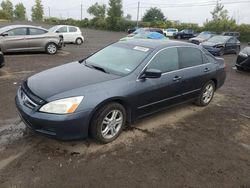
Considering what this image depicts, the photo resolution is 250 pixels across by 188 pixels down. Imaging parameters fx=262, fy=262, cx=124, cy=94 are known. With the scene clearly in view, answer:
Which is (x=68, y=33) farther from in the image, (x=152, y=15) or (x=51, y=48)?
(x=152, y=15)

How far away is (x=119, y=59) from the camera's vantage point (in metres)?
4.77

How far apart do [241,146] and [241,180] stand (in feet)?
3.46

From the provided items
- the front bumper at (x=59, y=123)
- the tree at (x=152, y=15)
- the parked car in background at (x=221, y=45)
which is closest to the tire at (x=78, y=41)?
the parked car in background at (x=221, y=45)

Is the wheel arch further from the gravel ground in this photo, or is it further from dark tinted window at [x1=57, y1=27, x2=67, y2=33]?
dark tinted window at [x1=57, y1=27, x2=67, y2=33]

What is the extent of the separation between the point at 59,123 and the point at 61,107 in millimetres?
218

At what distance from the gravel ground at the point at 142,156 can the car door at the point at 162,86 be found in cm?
43

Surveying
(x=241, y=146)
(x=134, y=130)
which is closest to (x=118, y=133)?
(x=134, y=130)

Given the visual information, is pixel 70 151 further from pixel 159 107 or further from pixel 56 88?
pixel 159 107

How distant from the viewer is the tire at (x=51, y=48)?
13.3 m

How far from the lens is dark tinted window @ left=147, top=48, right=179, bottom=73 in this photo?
4.63m

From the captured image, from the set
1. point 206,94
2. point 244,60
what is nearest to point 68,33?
point 244,60

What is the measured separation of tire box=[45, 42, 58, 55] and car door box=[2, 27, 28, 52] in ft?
3.75

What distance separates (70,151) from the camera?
3.81 metres

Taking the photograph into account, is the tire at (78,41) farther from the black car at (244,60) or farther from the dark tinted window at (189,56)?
the dark tinted window at (189,56)
